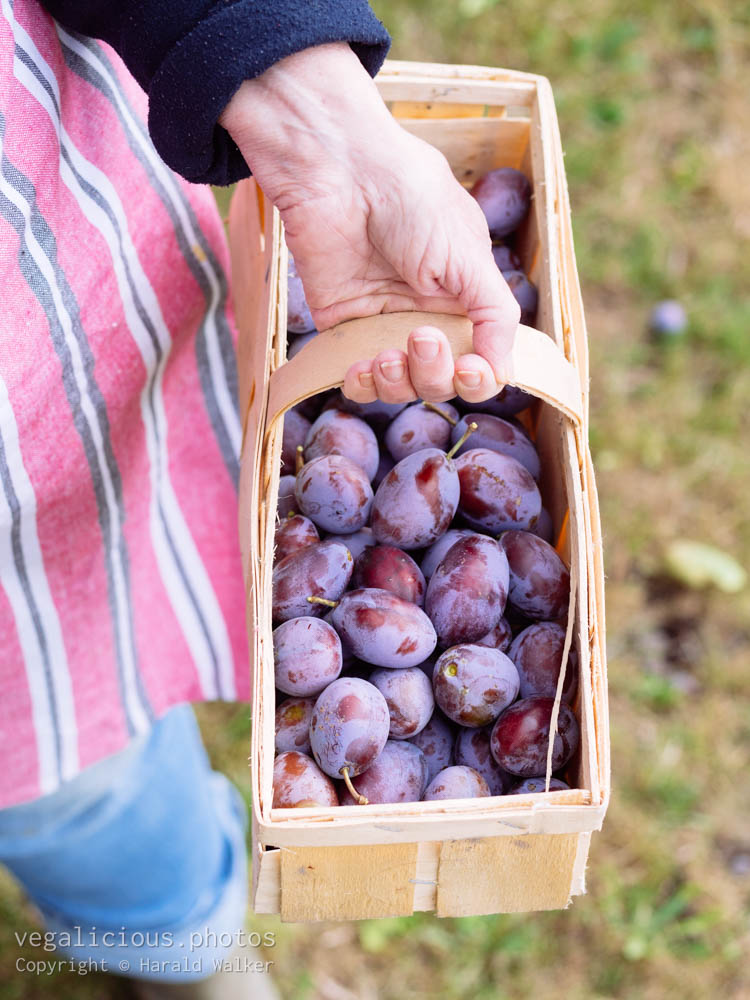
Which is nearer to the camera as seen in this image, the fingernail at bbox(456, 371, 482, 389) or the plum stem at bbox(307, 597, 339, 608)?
the fingernail at bbox(456, 371, 482, 389)

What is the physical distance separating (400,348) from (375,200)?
0.41 feet

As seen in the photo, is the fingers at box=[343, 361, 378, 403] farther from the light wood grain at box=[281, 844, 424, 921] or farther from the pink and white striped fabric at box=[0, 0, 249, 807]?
the light wood grain at box=[281, 844, 424, 921]

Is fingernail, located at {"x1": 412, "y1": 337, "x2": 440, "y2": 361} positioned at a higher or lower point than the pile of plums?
higher

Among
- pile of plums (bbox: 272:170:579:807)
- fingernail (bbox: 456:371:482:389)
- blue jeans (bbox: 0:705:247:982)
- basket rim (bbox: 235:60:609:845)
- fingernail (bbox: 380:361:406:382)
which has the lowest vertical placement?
blue jeans (bbox: 0:705:247:982)

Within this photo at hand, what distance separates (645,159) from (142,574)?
1729 millimetres

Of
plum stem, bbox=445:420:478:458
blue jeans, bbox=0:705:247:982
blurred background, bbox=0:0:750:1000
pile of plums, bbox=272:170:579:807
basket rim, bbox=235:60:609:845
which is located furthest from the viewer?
blurred background, bbox=0:0:750:1000

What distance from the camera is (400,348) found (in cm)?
80

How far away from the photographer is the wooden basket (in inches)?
28.9

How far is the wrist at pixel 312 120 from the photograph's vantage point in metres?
Answer: 0.77

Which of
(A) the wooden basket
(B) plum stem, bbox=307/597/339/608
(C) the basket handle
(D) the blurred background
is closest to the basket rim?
(A) the wooden basket

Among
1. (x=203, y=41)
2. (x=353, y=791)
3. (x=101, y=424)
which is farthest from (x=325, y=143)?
(x=353, y=791)

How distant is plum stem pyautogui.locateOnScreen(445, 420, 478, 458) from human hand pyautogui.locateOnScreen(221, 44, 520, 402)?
0.12 m

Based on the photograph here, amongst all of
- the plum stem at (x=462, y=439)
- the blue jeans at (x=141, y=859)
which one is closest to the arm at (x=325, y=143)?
the plum stem at (x=462, y=439)

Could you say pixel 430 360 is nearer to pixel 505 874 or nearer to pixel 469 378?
pixel 469 378
